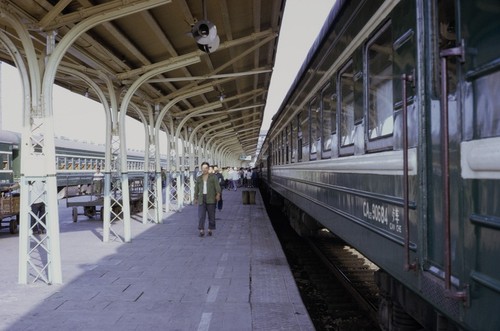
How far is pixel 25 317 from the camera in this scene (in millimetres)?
A: 5324

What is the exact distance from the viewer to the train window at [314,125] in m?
6.68

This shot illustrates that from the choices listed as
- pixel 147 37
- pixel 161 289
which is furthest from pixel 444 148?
pixel 147 37

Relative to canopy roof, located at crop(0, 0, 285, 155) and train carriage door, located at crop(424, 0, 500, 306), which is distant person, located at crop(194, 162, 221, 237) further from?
train carriage door, located at crop(424, 0, 500, 306)

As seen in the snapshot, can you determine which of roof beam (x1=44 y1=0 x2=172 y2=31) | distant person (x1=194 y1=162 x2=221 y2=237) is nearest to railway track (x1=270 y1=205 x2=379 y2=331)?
distant person (x1=194 y1=162 x2=221 y2=237)

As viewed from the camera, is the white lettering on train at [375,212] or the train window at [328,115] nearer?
the white lettering on train at [375,212]

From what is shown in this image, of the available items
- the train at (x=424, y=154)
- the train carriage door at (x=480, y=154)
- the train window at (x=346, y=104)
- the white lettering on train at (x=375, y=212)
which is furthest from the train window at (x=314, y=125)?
the train carriage door at (x=480, y=154)

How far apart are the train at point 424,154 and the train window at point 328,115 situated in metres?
0.48

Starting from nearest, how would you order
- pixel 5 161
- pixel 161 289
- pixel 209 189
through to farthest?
pixel 161 289, pixel 209 189, pixel 5 161

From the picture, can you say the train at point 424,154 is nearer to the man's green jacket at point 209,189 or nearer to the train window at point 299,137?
the train window at point 299,137

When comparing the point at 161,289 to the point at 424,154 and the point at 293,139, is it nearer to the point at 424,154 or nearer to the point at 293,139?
the point at 293,139

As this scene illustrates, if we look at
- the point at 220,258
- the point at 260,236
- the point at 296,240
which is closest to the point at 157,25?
the point at 220,258

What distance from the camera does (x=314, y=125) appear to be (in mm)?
7016

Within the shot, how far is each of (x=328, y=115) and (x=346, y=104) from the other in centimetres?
104

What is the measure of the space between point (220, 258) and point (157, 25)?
4.27 m
